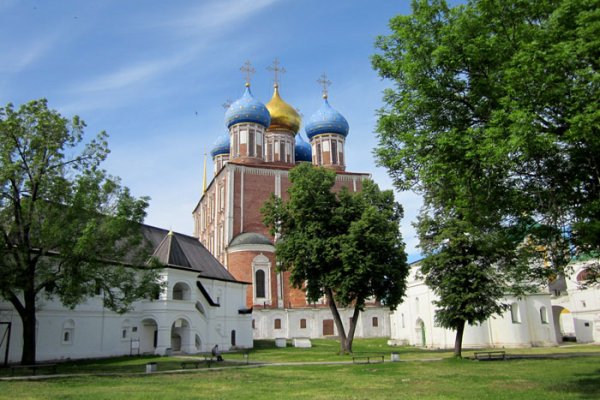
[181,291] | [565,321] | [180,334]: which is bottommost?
[565,321]

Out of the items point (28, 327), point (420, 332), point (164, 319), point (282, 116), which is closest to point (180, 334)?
point (164, 319)

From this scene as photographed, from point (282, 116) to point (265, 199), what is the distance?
1324cm

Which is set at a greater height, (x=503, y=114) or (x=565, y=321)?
(x=503, y=114)

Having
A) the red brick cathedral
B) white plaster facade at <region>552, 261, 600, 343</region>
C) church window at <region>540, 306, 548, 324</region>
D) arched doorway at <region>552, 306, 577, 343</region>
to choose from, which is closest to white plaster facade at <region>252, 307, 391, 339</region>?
the red brick cathedral

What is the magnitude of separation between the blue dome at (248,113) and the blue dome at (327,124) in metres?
5.80

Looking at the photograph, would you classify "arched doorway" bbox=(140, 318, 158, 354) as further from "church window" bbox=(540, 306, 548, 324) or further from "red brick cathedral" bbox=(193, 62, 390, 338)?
"church window" bbox=(540, 306, 548, 324)

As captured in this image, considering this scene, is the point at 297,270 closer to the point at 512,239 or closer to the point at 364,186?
the point at 364,186

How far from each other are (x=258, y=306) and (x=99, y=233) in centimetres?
2827

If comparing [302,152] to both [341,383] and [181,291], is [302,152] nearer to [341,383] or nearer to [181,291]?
[181,291]

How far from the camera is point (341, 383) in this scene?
622 inches

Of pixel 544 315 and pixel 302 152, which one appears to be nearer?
pixel 544 315

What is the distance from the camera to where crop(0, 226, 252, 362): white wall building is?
25641 mm

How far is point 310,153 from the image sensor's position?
Result: 211 feet

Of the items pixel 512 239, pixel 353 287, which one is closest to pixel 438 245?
pixel 353 287
